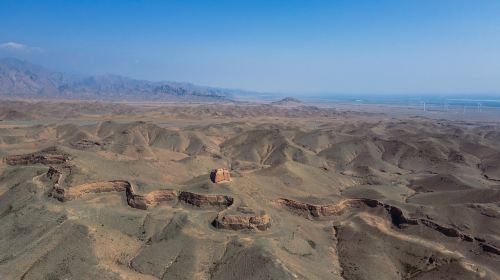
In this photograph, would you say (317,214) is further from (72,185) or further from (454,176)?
(454,176)

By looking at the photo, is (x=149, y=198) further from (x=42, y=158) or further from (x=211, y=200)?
(x=42, y=158)

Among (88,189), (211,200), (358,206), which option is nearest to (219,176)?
(211,200)

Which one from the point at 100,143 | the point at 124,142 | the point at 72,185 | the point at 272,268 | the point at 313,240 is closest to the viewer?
the point at 272,268

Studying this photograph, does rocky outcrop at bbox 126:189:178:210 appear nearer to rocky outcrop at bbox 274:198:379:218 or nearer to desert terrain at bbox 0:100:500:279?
desert terrain at bbox 0:100:500:279

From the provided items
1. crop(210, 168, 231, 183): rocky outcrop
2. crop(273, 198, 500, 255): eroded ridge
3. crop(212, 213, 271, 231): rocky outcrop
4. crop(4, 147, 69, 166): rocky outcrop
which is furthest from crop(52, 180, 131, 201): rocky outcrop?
crop(273, 198, 500, 255): eroded ridge

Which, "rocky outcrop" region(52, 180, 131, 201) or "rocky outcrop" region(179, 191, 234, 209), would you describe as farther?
"rocky outcrop" region(179, 191, 234, 209)

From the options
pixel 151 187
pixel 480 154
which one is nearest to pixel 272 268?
pixel 151 187
